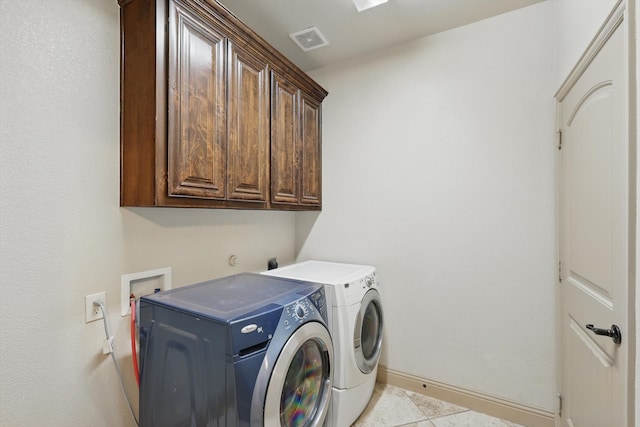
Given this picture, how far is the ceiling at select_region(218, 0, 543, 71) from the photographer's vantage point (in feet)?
5.93

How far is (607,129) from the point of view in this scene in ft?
3.63

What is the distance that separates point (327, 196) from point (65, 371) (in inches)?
76.4

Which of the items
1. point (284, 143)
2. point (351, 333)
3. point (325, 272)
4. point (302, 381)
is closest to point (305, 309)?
point (302, 381)

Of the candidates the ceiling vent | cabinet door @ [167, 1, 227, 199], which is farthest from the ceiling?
cabinet door @ [167, 1, 227, 199]

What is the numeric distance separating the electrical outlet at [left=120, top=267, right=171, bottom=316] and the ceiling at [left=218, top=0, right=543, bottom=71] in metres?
1.66

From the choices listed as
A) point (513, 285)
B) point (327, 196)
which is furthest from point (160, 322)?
point (513, 285)

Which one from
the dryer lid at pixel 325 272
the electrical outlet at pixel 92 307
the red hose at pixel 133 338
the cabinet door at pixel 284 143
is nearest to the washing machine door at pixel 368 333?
the dryer lid at pixel 325 272

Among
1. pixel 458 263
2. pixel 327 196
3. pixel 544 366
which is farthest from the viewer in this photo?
pixel 327 196

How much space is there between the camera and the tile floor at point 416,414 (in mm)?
1841

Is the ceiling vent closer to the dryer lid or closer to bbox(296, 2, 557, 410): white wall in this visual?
bbox(296, 2, 557, 410): white wall

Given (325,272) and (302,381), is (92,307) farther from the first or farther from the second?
(325,272)

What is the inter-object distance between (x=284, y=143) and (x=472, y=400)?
220cm

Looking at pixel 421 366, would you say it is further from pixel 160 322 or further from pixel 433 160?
pixel 160 322

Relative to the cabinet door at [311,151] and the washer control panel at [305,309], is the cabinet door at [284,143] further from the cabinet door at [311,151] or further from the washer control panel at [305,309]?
the washer control panel at [305,309]
